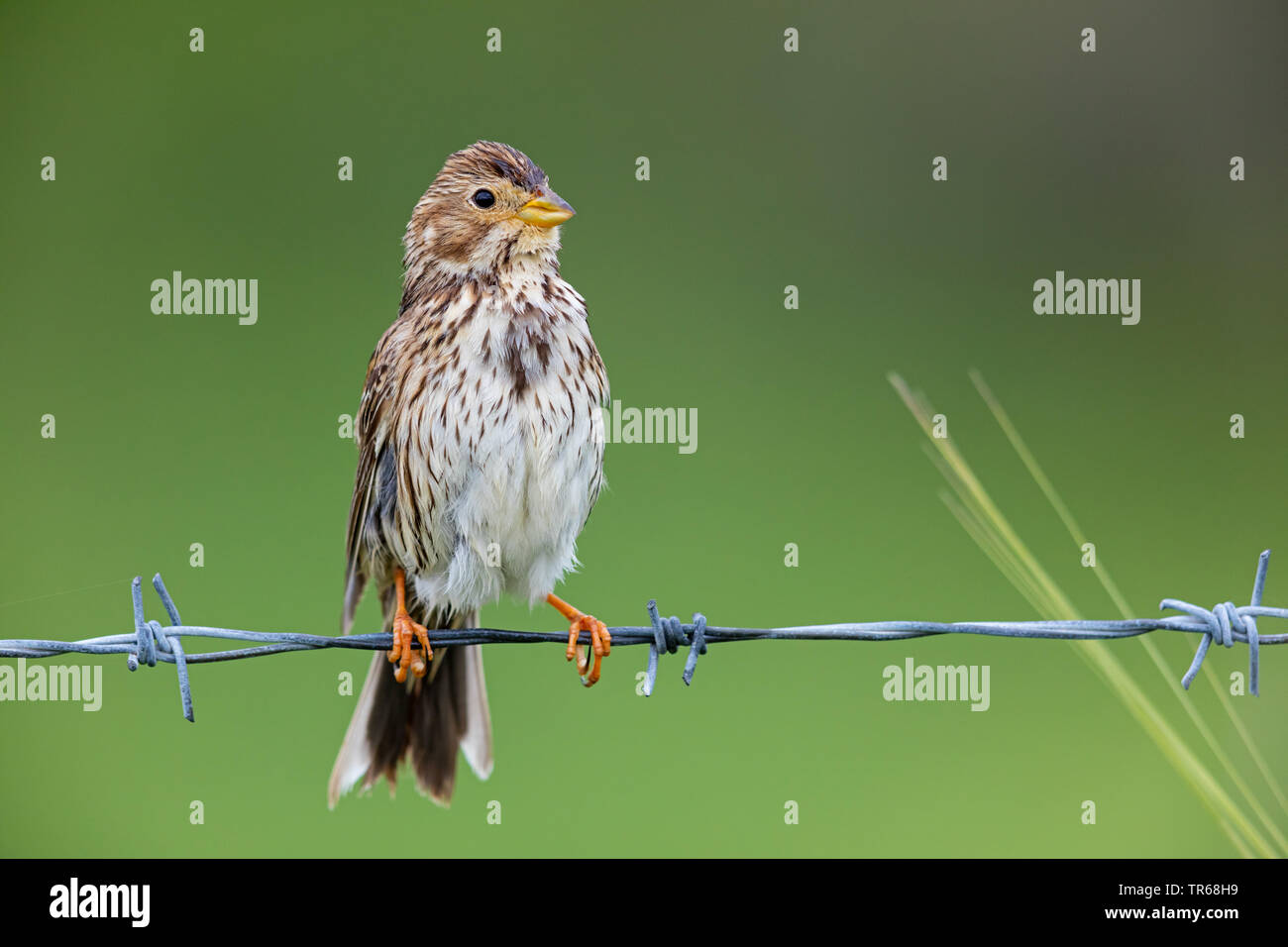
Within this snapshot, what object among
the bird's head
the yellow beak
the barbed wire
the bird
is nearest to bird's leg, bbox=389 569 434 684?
the bird

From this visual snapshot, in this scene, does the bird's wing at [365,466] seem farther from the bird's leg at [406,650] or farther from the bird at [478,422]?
the bird's leg at [406,650]

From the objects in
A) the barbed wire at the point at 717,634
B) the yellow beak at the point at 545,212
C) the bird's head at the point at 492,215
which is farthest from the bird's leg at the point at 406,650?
the yellow beak at the point at 545,212

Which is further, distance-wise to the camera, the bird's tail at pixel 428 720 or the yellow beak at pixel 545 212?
the bird's tail at pixel 428 720

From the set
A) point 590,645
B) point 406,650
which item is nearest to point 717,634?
point 590,645

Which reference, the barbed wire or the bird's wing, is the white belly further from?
the barbed wire

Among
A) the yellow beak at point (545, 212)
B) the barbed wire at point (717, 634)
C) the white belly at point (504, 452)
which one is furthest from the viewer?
the yellow beak at point (545, 212)

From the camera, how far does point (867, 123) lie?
297 inches

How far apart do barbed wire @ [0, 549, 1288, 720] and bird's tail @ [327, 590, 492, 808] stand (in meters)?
1.12

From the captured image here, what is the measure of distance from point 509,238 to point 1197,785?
265cm

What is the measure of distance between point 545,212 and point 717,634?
60.4 inches

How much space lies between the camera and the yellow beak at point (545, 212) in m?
4.07

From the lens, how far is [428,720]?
4539 mm

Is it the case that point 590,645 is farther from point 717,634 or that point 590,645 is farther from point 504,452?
point 717,634

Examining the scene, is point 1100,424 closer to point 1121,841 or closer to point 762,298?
point 762,298
